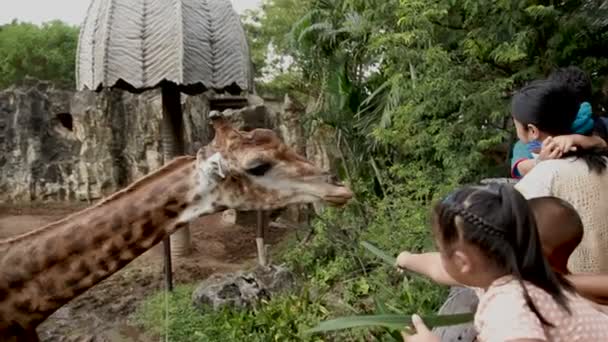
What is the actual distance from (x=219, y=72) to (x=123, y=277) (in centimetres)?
268

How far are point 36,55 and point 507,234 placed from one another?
62.7ft

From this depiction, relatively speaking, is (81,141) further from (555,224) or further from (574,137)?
(555,224)

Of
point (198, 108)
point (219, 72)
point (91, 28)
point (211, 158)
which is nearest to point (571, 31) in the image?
point (219, 72)

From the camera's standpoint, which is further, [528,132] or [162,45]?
[162,45]

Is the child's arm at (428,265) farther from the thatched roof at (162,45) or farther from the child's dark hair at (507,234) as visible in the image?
the thatched roof at (162,45)

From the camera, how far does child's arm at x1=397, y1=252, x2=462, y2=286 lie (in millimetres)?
1746

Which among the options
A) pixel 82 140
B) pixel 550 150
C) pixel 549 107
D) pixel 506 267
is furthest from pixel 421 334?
pixel 82 140

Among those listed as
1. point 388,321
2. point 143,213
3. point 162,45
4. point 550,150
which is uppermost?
point 162,45

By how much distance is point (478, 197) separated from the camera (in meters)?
1.27

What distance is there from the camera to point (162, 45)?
4.45 meters

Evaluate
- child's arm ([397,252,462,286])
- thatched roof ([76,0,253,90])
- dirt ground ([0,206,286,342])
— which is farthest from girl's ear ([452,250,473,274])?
dirt ground ([0,206,286,342])

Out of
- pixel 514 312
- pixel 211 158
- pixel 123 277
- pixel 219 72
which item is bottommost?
pixel 123 277

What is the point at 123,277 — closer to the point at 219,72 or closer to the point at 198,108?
the point at 219,72

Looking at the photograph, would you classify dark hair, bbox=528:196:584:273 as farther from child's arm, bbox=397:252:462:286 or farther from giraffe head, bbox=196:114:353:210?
giraffe head, bbox=196:114:353:210
